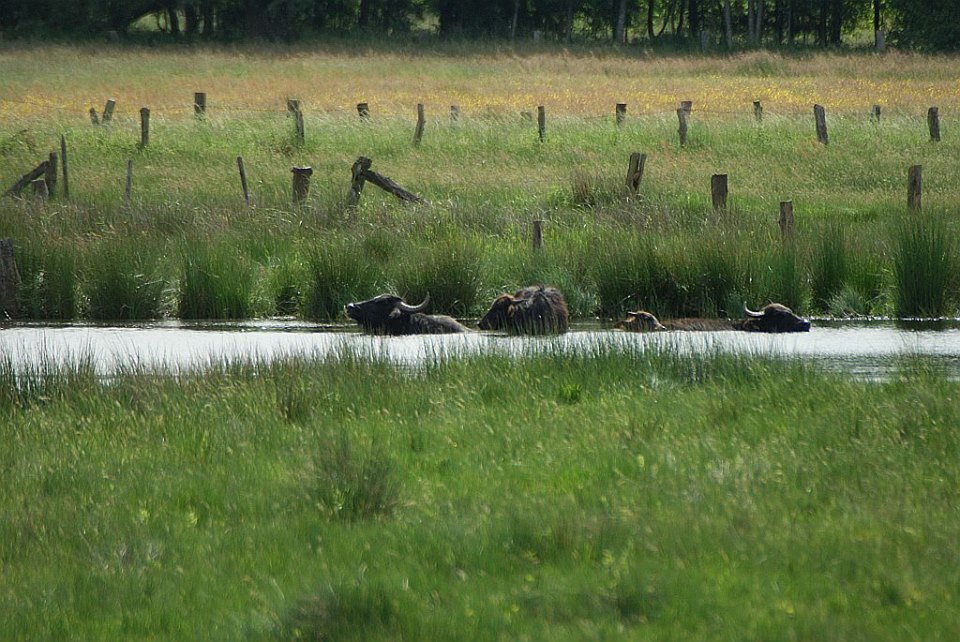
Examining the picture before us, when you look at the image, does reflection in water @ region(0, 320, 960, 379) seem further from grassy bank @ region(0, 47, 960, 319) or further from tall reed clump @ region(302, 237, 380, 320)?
grassy bank @ region(0, 47, 960, 319)

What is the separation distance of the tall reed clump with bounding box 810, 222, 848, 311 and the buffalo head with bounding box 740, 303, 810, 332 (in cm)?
159

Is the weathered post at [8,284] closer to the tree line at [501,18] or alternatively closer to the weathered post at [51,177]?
the weathered post at [51,177]

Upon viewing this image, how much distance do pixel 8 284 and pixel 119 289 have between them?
1.22 meters

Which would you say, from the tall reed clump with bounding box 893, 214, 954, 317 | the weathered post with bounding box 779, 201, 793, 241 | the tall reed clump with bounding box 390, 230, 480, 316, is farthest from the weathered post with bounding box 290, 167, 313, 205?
the tall reed clump with bounding box 893, 214, 954, 317

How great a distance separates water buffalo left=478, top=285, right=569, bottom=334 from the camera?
1202 cm

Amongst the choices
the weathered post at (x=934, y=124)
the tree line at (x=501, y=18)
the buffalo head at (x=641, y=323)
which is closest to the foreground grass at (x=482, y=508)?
the buffalo head at (x=641, y=323)

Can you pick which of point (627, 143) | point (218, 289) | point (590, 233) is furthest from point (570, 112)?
point (218, 289)

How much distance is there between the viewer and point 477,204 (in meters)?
19.3

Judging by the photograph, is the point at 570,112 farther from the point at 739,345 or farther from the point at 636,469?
the point at 636,469

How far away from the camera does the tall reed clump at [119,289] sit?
13.9 m

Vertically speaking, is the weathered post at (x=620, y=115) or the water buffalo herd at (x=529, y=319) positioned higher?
the weathered post at (x=620, y=115)

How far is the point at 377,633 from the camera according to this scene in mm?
4645

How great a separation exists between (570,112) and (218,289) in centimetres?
2105

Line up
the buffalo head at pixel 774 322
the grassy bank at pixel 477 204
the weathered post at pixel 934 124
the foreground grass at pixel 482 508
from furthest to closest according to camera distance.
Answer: the weathered post at pixel 934 124 < the grassy bank at pixel 477 204 < the buffalo head at pixel 774 322 < the foreground grass at pixel 482 508
